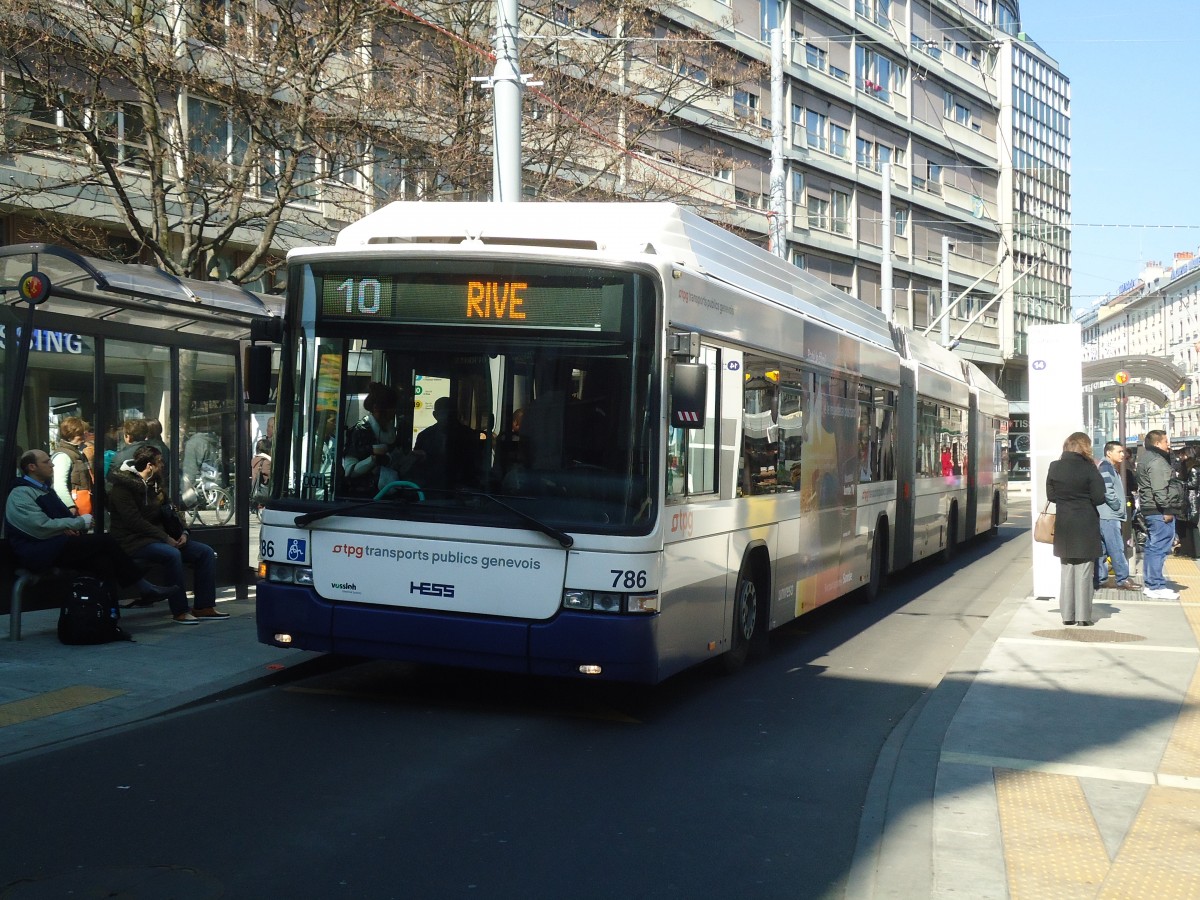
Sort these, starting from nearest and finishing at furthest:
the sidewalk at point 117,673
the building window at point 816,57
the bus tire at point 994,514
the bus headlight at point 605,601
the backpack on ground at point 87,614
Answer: the sidewalk at point 117,673
the bus headlight at point 605,601
the backpack on ground at point 87,614
the bus tire at point 994,514
the building window at point 816,57

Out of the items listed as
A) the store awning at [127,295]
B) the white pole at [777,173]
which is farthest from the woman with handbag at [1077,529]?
the white pole at [777,173]

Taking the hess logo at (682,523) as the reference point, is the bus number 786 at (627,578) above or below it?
below

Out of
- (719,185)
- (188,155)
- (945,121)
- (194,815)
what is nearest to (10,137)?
(188,155)

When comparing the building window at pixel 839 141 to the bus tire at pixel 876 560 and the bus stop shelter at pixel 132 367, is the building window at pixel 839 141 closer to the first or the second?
the bus tire at pixel 876 560

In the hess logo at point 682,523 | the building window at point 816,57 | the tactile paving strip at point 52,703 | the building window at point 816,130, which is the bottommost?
the tactile paving strip at point 52,703

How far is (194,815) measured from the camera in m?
5.71

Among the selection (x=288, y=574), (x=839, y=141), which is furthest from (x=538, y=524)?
(x=839, y=141)

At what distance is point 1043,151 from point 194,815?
109 m

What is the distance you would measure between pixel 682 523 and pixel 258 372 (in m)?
2.76

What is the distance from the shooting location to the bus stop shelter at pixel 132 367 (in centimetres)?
1029

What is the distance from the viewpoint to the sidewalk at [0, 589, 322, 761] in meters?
7.45

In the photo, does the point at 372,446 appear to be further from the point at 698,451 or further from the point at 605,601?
the point at 698,451

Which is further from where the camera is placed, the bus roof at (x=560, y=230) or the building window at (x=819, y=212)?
the building window at (x=819, y=212)

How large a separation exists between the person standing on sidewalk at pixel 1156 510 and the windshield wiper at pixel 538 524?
9.53 m
